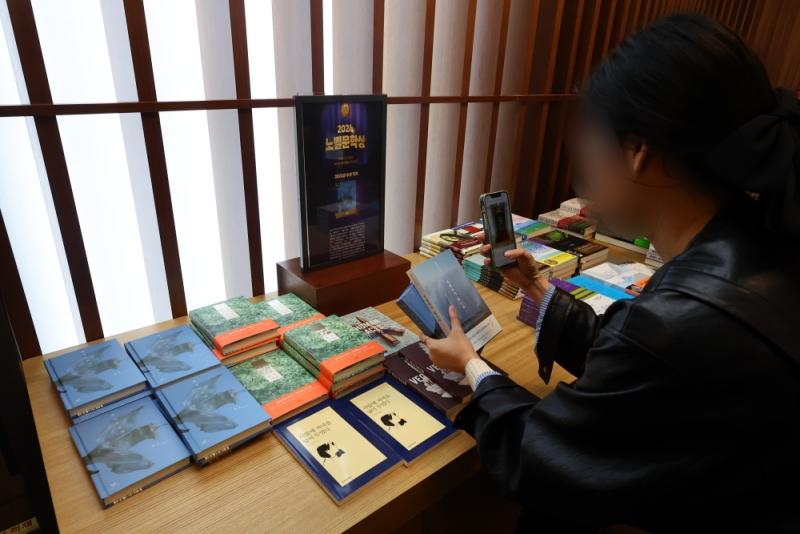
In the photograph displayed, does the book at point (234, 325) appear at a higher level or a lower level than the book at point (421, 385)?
higher

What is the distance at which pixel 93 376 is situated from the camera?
106 centimetres

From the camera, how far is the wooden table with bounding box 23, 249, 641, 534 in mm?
800

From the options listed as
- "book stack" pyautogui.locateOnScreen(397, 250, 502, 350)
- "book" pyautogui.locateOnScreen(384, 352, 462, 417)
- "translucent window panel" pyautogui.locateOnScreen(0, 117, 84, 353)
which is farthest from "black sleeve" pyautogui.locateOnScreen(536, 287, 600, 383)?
"translucent window panel" pyautogui.locateOnScreen(0, 117, 84, 353)

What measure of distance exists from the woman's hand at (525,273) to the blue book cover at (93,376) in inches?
35.7

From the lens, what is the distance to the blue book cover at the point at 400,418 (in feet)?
3.15

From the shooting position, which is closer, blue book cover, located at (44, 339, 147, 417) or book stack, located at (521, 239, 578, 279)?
blue book cover, located at (44, 339, 147, 417)

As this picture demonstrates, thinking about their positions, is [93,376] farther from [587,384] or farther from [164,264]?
[587,384]

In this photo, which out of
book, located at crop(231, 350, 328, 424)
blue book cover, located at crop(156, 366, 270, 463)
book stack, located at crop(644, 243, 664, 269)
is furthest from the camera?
book stack, located at crop(644, 243, 664, 269)

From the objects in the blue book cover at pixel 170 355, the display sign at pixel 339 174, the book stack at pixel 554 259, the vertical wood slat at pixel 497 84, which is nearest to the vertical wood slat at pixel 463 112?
the vertical wood slat at pixel 497 84

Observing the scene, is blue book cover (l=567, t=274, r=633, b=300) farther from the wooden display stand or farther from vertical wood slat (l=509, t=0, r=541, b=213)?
vertical wood slat (l=509, t=0, r=541, b=213)

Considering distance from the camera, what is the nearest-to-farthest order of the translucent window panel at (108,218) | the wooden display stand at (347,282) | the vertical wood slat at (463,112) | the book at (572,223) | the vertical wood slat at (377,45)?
the translucent window panel at (108,218), the wooden display stand at (347,282), the vertical wood slat at (377,45), the vertical wood slat at (463,112), the book at (572,223)

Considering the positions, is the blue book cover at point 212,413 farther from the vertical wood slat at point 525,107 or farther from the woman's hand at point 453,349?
the vertical wood slat at point 525,107

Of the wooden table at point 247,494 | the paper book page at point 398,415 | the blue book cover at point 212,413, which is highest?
the blue book cover at point 212,413

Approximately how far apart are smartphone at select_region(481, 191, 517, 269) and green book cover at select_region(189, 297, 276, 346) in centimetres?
61
